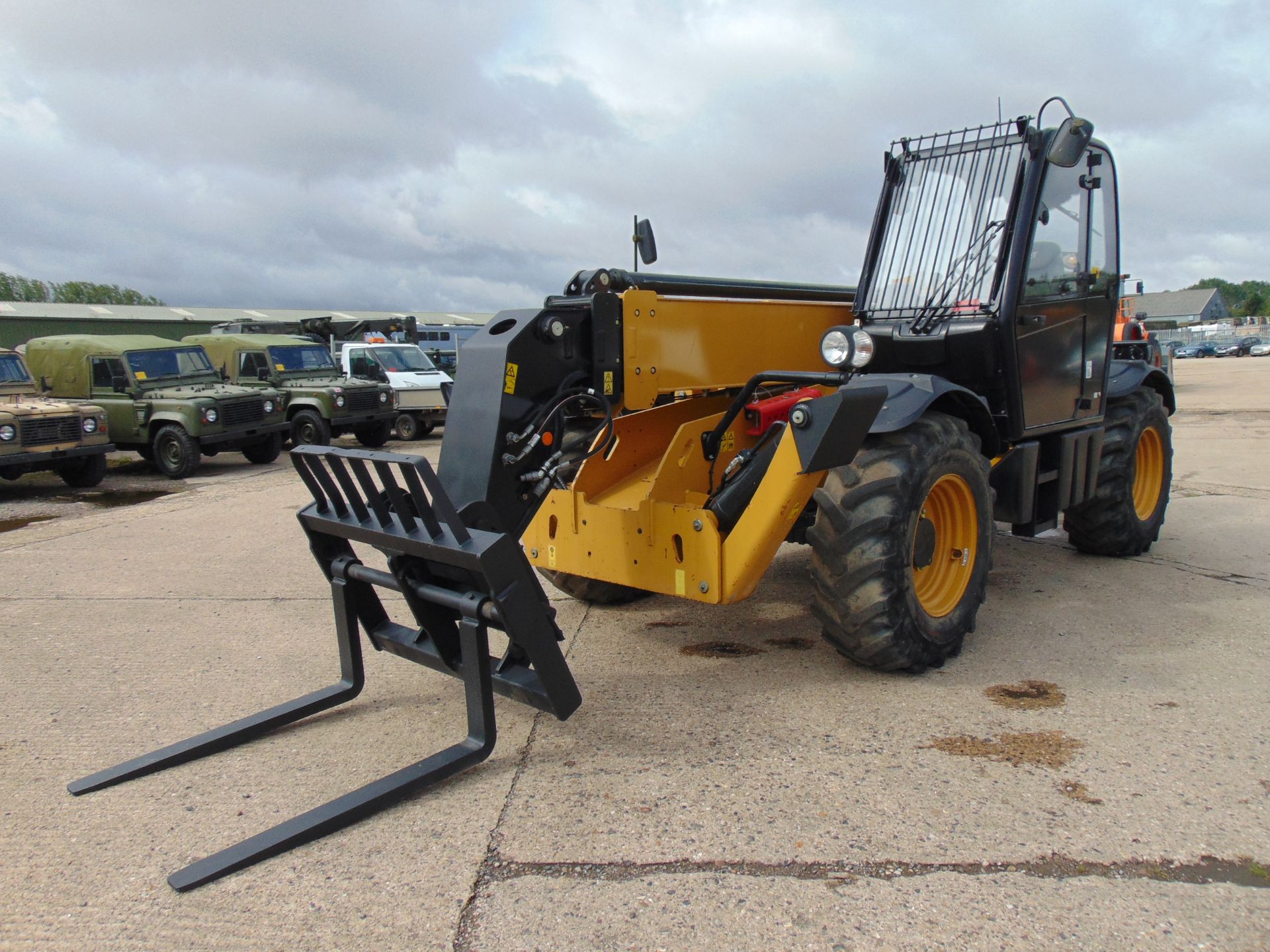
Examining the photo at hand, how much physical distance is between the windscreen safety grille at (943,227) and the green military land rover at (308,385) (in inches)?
441

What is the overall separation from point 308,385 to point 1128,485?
1302 cm

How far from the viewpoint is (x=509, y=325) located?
3945 mm

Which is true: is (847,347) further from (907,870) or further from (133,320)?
(133,320)

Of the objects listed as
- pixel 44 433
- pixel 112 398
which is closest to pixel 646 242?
pixel 44 433

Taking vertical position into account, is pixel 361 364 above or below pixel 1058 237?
below

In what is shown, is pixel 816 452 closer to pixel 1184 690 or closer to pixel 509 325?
pixel 509 325

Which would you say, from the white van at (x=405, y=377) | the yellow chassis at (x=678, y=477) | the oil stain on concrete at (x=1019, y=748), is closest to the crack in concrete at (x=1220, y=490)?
the yellow chassis at (x=678, y=477)

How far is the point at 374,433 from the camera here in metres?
16.4

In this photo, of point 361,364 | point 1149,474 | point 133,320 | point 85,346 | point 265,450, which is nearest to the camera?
point 1149,474

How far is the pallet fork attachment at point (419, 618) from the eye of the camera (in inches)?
124

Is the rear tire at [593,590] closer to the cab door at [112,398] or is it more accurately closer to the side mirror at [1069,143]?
the side mirror at [1069,143]

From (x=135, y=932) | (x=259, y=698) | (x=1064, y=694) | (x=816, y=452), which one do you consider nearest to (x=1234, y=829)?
(x=1064, y=694)

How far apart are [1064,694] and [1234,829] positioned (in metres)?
1.11

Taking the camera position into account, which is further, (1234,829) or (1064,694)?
(1064,694)
